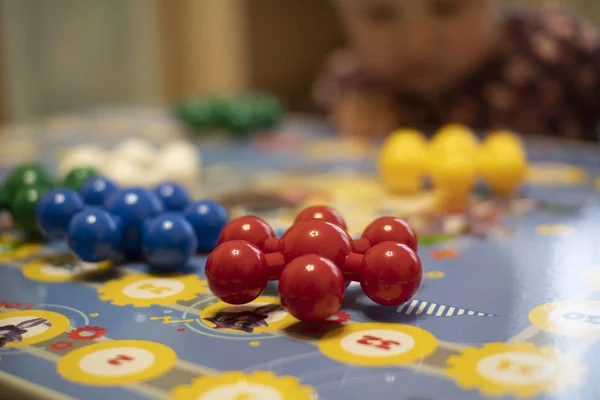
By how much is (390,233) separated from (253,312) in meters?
0.13

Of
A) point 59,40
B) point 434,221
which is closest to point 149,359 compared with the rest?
point 434,221

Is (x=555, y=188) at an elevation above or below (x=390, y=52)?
below

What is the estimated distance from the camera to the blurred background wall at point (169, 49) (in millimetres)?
2215

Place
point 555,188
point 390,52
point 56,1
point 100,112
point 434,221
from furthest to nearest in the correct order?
point 56,1 < point 100,112 < point 390,52 < point 555,188 < point 434,221

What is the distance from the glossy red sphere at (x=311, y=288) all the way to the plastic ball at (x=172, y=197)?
25 cm

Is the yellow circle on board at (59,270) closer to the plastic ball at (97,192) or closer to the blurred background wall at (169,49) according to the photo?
the plastic ball at (97,192)

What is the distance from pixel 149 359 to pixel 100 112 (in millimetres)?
1307

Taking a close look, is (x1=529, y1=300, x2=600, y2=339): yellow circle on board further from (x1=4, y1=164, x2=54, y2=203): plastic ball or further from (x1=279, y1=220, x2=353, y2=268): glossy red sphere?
(x1=4, y1=164, x2=54, y2=203): plastic ball

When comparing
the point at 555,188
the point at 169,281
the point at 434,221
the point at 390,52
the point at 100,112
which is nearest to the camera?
the point at 169,281

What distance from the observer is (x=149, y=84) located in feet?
8.05

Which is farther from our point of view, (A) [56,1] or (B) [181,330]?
(A) [56,1]

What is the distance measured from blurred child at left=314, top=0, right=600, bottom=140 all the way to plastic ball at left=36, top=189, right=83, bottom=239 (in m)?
0.73

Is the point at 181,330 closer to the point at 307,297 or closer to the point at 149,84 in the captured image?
the point at 307,297

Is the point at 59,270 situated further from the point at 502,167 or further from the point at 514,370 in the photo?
the point at 502,167
